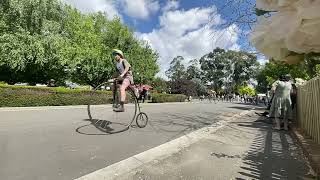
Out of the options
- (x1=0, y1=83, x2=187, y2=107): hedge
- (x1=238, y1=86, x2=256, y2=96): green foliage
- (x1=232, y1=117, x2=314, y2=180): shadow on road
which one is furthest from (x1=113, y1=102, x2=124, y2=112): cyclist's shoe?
(x1=238, y1=86, x2=256, y2=96): green foliage

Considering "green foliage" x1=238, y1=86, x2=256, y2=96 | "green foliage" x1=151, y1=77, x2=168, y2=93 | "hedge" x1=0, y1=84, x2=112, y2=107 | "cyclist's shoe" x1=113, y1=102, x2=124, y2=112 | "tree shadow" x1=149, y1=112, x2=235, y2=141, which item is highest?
"green foliage" x1=238, y1=86, x2=256, y2=96

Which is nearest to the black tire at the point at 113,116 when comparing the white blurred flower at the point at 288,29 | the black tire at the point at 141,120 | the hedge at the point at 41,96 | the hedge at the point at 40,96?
the black tire at the point at 141,120

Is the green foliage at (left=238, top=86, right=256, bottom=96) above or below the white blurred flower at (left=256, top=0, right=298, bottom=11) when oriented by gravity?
above

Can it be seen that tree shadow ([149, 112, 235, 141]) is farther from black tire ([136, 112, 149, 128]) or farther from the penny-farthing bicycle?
the penny-farthing bicycle

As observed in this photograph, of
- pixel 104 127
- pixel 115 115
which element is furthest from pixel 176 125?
pixel 104 127

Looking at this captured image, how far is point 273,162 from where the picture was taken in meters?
6.53

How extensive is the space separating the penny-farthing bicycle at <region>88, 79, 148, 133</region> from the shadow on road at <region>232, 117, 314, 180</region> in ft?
10.9

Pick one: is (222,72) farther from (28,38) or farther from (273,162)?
(273,162)

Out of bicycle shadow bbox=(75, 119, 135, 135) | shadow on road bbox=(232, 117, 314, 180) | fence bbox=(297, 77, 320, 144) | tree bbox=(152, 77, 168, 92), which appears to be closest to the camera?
shadow on road bbox=(232, 117, 314, 180)

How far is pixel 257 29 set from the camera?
1628 mm

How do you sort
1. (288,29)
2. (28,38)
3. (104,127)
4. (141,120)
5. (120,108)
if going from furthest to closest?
(28,38) < (141,120) < (120,108) < (104,127) < (288,29)

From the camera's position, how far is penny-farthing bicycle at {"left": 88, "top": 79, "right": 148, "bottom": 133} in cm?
1010

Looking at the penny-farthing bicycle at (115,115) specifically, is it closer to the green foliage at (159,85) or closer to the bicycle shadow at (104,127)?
the bicycle shadow at (104,127)

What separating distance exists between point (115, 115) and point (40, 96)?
45.2ft
